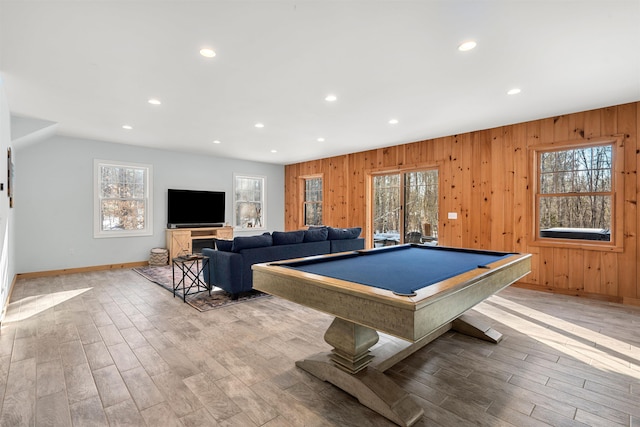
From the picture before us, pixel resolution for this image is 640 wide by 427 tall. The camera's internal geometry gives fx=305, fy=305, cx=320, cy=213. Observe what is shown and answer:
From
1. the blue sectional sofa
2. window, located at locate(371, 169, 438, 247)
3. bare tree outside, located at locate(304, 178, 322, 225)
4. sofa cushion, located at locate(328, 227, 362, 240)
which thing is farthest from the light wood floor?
bare tree outside, located at locate(304, 178, 322, 225)

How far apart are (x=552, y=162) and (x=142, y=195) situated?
25.3 feet

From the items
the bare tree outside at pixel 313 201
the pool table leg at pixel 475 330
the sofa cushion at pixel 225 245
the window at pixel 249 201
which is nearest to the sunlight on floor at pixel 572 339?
the pool table leg at pixel 475 330

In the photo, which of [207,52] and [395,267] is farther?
[207,52]

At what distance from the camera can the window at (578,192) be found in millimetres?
4148

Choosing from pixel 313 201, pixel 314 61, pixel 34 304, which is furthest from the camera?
pixel 313 201

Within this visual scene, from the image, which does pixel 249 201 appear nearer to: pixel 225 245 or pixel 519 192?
pixel 225 245

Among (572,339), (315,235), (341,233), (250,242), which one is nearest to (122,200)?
Answer: (250,242)

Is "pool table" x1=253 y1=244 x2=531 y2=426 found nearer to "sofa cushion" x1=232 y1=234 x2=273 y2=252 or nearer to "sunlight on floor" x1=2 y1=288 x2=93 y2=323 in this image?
"sofa cushion" x1=232 y1=234 x2=273 y2=252

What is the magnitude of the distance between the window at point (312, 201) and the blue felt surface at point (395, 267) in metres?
5.08

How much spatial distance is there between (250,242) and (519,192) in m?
4.20

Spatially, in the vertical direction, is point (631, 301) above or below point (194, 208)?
below

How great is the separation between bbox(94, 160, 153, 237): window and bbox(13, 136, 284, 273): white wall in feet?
0.37

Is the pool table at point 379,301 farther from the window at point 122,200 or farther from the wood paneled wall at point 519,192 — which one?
the window at point 122,200

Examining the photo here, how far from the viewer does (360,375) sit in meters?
2.01
